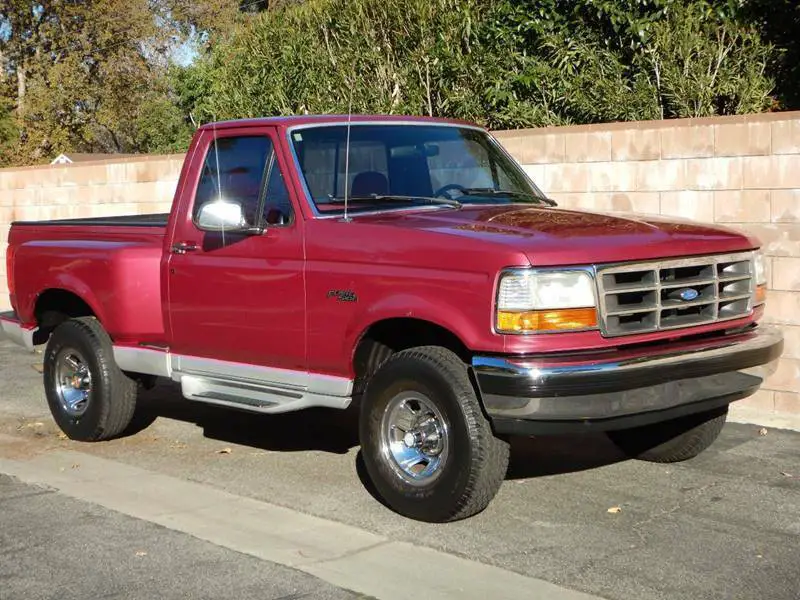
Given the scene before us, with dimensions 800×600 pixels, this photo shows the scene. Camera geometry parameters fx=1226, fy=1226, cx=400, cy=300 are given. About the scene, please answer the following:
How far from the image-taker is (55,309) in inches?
348

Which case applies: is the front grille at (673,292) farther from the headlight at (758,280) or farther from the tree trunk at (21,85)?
the tree trunk at (21,85)

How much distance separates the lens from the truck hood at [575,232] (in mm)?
5812

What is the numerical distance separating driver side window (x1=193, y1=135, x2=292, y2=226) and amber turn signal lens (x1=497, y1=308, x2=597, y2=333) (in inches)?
68.4

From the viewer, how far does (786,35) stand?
11.2 metres

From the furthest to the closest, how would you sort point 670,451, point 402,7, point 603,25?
point 402,7 < point 603,25 < point 670,451

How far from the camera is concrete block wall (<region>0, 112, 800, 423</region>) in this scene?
8578 mm

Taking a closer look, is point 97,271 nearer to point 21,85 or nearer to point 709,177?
point 709,177

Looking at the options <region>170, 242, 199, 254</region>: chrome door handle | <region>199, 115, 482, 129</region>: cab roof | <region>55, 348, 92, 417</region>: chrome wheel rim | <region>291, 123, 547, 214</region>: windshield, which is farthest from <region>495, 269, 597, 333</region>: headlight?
<region>55, 348, 92, 417</region>: chrome wheel rim

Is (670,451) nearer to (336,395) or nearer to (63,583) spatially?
(336,395)

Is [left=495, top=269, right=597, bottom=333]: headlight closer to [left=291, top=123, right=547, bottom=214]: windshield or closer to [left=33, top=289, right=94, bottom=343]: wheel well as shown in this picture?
[left=291, top=123, right=547, bottom=214]: windshield

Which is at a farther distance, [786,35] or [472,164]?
[786,35]

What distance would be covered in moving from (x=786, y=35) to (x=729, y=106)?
2.66ft

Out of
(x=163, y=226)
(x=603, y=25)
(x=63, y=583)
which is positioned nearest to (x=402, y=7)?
(x=603, y=25)

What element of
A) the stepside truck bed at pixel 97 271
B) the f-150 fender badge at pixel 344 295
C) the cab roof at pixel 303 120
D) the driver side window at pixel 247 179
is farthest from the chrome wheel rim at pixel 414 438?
the stepside truck bed at pixel 97 271
